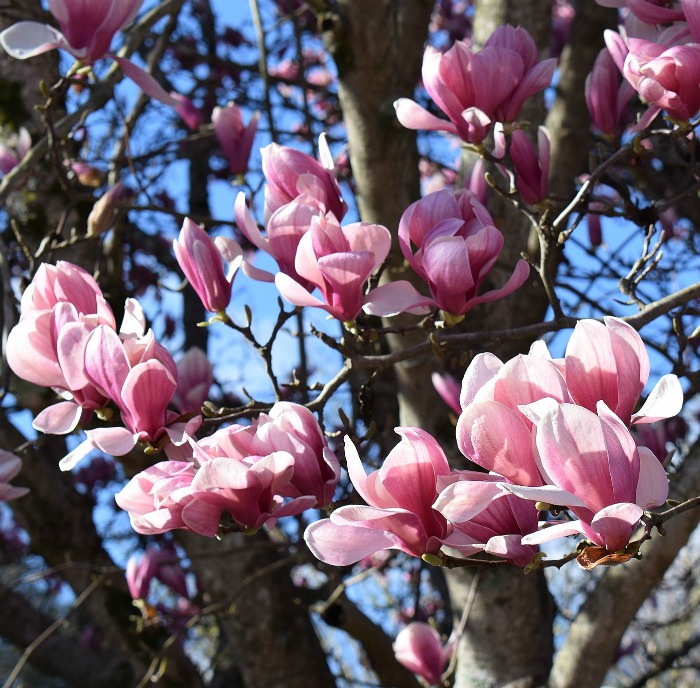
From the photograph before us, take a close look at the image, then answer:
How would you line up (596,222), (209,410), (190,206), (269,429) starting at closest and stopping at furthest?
(269,429)
(209,410)
(596,222)
(190,206)

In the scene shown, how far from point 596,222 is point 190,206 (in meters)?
2.28

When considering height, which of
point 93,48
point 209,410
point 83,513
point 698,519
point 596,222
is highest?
point 93,48

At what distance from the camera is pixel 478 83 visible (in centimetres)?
112

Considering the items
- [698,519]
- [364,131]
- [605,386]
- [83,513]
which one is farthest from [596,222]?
[83,513]

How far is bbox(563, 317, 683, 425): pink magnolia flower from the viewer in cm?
70

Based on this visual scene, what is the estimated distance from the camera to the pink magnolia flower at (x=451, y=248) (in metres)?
0.93

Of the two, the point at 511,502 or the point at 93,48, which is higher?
the point at 93,48

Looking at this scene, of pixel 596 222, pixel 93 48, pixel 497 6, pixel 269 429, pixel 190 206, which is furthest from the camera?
pixel 190 206

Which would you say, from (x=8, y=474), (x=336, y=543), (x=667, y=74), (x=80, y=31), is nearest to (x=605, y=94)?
(x=667, y=74)

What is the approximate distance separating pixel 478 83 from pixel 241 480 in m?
0.62

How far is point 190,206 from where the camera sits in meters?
3.77

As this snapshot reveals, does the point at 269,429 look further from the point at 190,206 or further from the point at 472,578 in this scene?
the point at 190,206

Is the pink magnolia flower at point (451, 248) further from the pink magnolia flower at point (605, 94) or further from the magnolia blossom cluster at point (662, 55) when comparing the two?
the pink magnolia flower at point (605, 94)

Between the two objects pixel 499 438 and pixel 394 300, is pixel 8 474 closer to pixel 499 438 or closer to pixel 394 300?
pixel 394 300
